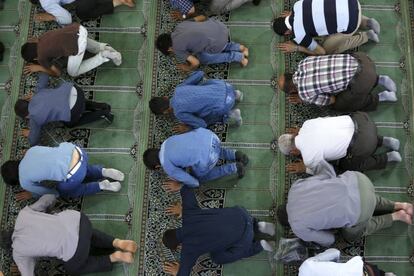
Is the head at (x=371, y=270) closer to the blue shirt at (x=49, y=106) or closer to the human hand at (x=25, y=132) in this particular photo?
the blue shirt at (x=49, y=106)

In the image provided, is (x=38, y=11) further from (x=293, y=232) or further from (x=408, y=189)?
(x=408, y=189)

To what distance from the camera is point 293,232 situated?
124 inches

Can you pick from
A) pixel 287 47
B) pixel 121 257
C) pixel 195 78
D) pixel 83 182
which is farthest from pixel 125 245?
pixel 287 47

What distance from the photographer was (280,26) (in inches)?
140

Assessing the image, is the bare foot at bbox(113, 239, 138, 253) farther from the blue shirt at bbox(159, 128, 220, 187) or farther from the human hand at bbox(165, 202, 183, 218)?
the blue shirt at bbox(159, 128, 220, 187)

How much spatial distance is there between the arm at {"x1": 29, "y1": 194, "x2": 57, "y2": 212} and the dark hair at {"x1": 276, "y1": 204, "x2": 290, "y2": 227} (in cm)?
142

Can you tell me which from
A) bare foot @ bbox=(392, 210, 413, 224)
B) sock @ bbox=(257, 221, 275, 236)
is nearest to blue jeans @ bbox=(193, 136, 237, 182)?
sock @ bbox=(257, 221, 275, 236)

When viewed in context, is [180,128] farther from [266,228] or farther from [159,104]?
[266,228]

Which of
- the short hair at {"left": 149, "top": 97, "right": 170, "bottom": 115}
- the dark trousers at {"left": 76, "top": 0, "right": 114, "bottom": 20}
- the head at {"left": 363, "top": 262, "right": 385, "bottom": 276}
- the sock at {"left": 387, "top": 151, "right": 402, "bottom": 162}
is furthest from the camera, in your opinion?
the dark trousers at {"left": 76, "top": 0, "right": 114, "bottom": 20}

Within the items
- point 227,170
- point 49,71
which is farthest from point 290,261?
point 49,71

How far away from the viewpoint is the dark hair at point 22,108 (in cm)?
341

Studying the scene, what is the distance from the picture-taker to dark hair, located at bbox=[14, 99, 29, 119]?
341cm

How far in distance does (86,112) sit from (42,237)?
0.91 metres

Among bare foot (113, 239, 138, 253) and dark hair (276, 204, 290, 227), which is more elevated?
dark hair (276, 204, 290, 227)
